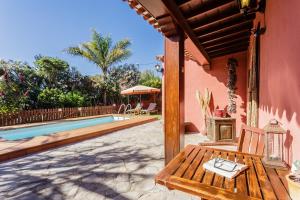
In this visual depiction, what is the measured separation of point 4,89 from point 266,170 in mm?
11905

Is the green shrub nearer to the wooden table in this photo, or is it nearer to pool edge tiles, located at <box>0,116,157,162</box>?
pool edge tiles, located at <box>0,116,157,162</box>

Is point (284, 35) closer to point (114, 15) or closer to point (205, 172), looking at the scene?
point (205, 172)

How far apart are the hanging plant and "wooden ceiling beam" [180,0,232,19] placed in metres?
3.20


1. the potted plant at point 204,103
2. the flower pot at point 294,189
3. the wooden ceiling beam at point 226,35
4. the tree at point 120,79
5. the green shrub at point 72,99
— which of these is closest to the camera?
the flower pot at point 294,189

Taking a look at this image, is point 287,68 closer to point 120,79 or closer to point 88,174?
point 88,174

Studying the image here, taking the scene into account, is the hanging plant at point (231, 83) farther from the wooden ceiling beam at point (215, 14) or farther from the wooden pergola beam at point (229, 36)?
the wooden ceiling beam at point (215, 14)

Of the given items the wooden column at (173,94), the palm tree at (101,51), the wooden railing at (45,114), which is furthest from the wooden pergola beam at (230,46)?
the palm tree at (101,51)

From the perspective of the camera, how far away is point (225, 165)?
1.50 meters

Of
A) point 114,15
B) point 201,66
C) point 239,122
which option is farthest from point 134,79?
point 239,122

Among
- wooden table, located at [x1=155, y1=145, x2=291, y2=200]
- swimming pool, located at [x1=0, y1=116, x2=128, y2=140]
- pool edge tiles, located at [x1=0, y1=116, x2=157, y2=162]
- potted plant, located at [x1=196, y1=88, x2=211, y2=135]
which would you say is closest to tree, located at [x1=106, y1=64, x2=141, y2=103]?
swimming pool, located at [x1=0, y1=116, x2=128, y2=140]

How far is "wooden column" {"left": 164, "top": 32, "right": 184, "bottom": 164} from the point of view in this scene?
109 inches

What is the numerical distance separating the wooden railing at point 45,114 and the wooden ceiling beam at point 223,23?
10.1m

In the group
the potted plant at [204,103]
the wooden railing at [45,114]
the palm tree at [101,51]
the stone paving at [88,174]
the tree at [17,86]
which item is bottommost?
the stone paving at [88,174]

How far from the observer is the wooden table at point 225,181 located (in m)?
1.12
